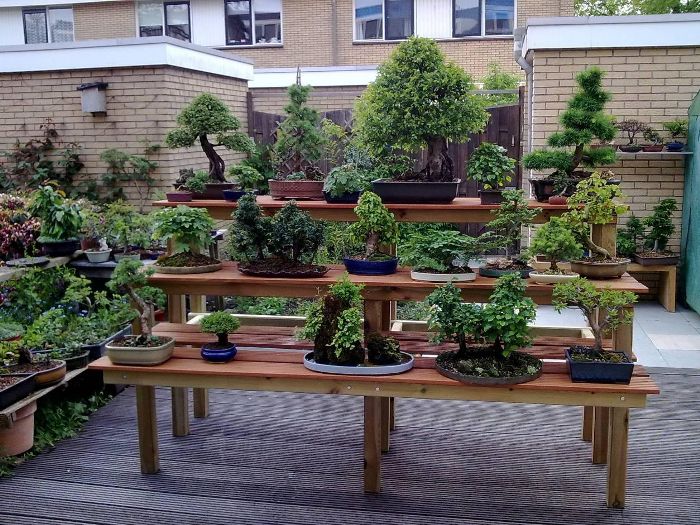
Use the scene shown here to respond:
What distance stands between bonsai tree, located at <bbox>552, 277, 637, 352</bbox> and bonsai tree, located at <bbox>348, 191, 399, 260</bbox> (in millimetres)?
977

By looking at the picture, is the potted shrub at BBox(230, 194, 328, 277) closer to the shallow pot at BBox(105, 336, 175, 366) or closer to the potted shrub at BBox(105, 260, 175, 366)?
the potted shrub at BBox(105, 260, 175, 366)

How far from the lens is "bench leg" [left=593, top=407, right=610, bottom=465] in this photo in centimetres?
421

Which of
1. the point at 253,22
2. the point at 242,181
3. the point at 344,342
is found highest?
the point at 253,22

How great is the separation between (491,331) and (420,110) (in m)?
1.39

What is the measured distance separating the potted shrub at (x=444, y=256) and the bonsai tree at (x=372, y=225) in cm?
16

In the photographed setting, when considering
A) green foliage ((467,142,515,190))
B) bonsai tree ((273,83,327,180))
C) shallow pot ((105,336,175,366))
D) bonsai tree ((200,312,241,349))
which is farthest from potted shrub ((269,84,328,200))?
shallow pot ((105,336,175,366))

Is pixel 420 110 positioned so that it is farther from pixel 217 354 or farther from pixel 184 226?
pixel 217 354

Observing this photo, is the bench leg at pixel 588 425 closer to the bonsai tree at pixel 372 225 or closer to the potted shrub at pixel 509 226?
the potted shrub at pixel 509 226

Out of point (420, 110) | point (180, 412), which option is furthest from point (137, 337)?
point (420, 110)

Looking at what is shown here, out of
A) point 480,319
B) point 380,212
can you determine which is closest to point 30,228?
point 380,212

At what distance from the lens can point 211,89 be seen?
30.7 feet

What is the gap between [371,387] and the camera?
3.64 m

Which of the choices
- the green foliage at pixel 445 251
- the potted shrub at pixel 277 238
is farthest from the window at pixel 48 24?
the green foliage at pixel 445 251

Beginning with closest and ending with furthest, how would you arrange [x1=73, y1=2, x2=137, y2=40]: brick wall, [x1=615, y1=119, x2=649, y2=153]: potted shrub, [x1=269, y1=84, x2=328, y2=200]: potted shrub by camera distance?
[x1=269, y1=84, x2=328, y2=200]: potted shrub, [x1=615, y1=119, x2=649, y2=153]: potted shrub, [x1=73, y1=2, x2=137, y2=40]: brick wall
